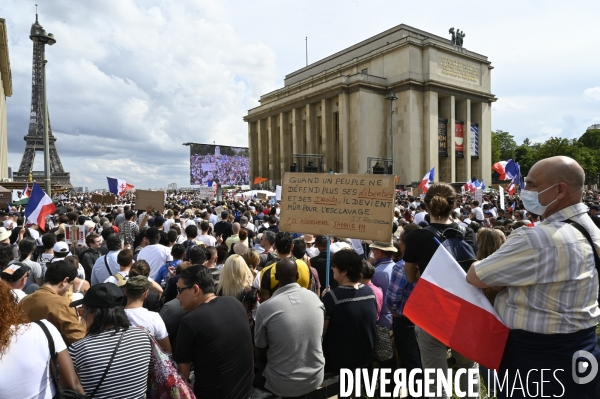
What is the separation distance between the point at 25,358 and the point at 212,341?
1.23m

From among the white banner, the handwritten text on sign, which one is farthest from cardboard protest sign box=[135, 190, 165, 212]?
the white banner

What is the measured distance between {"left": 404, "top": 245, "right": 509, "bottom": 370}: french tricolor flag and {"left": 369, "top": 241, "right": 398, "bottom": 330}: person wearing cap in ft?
6.25

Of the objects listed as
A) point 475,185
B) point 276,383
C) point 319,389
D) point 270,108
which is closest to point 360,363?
point 319,389

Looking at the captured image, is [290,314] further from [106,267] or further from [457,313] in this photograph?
[106,267]

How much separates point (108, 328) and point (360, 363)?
7.96 feet

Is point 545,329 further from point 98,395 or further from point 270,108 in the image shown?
point 270,108

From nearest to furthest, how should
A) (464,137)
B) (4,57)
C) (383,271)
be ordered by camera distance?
(383,271)
(4,57)
(464,137)

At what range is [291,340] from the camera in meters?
3.35

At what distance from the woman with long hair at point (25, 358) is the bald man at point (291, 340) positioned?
1.49 meters

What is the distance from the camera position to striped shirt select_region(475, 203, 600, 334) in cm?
216

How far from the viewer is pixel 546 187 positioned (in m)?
2.36

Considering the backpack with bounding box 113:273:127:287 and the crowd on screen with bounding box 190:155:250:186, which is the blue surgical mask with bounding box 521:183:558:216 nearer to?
the backpack with bounding box 113:273:127:287

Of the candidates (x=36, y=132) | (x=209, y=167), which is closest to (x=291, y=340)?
(x=209, y=167)

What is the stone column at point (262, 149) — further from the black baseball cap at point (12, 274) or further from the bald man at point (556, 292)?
the bald man at point (556, 292)
